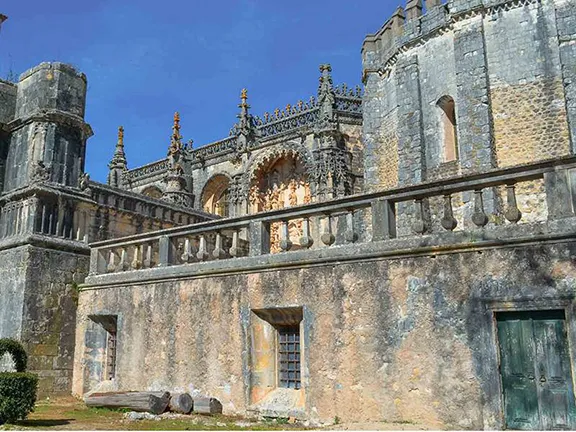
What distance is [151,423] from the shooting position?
9.09 meters

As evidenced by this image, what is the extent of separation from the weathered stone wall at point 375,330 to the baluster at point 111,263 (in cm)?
242

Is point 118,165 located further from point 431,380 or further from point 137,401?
point 431,380

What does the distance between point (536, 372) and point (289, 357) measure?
4.07 m

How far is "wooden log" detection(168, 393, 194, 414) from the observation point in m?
9.92

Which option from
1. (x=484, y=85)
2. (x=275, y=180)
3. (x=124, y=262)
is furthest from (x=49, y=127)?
(x=275, y=180)

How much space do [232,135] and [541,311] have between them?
25.6m

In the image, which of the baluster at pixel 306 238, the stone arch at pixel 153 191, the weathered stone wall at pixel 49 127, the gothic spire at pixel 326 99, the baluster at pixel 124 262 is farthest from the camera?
the stone arch at pixel 153 191

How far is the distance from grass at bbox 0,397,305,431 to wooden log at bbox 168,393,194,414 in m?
0.24

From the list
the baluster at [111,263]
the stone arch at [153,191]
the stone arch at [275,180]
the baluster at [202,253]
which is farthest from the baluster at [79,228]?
the stone arch at [153,191]

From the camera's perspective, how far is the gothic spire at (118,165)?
3572cm

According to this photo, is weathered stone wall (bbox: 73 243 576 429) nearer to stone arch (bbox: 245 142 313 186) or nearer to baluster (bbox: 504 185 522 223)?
baluster (bbox: 504 185 522 223)

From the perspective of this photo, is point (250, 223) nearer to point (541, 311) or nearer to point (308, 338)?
point (308, 338)

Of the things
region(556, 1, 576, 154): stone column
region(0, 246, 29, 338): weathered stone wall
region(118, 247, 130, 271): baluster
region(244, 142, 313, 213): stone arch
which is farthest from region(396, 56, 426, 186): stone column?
region(0, 246, 29, 338): weathered stone wall

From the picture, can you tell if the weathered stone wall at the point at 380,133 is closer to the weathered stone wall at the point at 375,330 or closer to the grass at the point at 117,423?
the weathered stone wall at the point at 375,330
